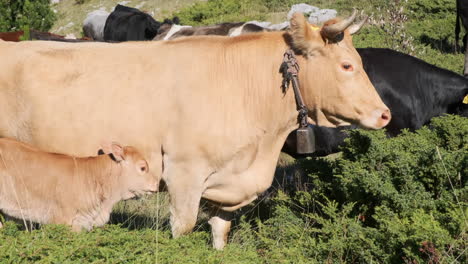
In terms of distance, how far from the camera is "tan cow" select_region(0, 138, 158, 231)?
255 inches

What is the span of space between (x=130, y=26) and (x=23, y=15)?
6944 mm

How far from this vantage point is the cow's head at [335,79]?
20.9 ft

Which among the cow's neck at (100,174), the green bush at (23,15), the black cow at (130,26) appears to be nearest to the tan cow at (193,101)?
the cow's neck at (100,174)

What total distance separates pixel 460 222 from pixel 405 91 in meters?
3.46

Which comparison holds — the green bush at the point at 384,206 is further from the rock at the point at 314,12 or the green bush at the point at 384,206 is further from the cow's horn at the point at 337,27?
the rock at the point at 314,12

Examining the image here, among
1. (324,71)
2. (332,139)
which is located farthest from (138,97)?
(332,139)

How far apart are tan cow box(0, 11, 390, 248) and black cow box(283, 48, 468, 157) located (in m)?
2.23

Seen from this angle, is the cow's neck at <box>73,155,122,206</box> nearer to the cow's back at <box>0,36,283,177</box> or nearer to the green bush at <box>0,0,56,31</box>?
the cow's back at <box>0,36,283,177</box>

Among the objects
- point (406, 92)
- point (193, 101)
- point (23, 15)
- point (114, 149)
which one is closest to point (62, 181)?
point (114, 149)

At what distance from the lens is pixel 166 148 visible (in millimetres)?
6402

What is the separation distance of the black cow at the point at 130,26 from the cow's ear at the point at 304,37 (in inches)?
408

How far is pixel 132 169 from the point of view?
6.75 m

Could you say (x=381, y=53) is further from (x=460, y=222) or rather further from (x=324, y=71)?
(x=460, y=222)

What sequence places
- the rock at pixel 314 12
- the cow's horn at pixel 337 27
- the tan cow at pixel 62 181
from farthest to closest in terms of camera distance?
the rock at pixel 314 12 < the tan cow at pixel 62 181 < the cow's horn at pixel 337 27
